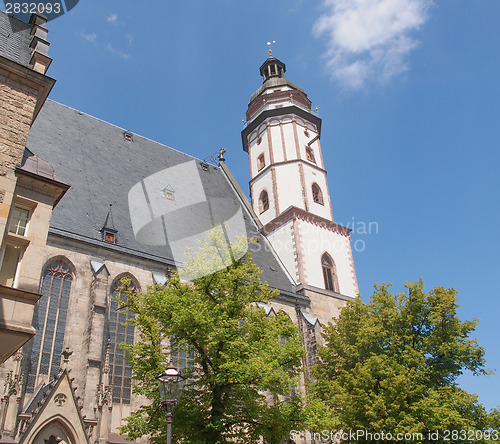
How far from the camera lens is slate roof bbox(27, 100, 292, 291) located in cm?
1823

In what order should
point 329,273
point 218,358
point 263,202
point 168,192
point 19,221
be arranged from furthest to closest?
point 263,202
point 329,273
point 168,192
point 218,358
point 19,221

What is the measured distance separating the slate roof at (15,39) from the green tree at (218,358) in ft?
19.1

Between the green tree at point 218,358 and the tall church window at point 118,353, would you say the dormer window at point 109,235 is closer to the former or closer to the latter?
the tall church window at point 118,353

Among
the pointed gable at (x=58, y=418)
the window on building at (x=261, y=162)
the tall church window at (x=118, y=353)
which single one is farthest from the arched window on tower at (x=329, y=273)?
the pointed gable at (x=58, y=418)

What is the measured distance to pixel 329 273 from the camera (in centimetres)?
2584

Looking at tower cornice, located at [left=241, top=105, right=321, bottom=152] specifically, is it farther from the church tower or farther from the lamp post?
the lamp post

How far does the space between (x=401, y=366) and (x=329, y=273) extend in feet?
36.2

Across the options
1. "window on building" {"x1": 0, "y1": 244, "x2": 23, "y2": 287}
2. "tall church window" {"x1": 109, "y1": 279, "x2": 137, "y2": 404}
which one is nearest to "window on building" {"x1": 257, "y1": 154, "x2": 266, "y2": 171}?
"tall church window" {"x1": 109, "y1": 279, "x2": 137, "y2": 404}

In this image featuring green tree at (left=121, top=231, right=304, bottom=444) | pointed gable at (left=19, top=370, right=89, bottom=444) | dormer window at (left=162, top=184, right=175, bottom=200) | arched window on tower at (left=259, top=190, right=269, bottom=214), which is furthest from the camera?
arched window on tower at (left=259, top=190, right=269, bottom=214)

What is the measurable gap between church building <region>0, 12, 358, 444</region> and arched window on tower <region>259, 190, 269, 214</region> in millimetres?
92

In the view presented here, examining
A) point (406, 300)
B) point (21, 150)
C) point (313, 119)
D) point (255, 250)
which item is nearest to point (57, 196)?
point (21, 150)

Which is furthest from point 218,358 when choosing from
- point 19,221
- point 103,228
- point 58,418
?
point 103,228

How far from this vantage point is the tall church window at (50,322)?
1425cm

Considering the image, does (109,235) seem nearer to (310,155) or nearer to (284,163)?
(284,163)
